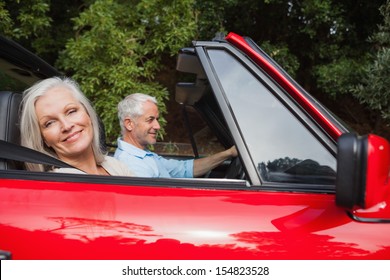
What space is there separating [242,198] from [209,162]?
117cm

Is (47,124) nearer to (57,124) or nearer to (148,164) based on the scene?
(57,124)

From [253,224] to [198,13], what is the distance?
8.29 m

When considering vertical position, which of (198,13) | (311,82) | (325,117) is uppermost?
(198,13)

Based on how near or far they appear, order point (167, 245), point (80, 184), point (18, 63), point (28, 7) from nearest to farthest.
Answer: point (167, 245) < point (80, 184) < point (18, 63) < point (28, 7)

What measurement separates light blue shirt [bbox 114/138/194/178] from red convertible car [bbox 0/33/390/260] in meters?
0.89

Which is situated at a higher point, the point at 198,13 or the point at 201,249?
the point at 198,13

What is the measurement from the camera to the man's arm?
93.4 inches

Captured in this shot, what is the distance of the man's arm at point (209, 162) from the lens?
93.4 inches

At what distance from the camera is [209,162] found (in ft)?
8.39

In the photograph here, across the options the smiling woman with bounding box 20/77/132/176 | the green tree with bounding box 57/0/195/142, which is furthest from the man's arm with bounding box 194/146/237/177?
the green tree with bounding box 57/0/195/142

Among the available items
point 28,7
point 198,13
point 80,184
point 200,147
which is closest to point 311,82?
point 198,13

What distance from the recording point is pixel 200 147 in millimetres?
2848

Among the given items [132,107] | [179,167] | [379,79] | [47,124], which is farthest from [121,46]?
[47,124]

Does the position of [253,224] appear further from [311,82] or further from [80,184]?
[311,82]
